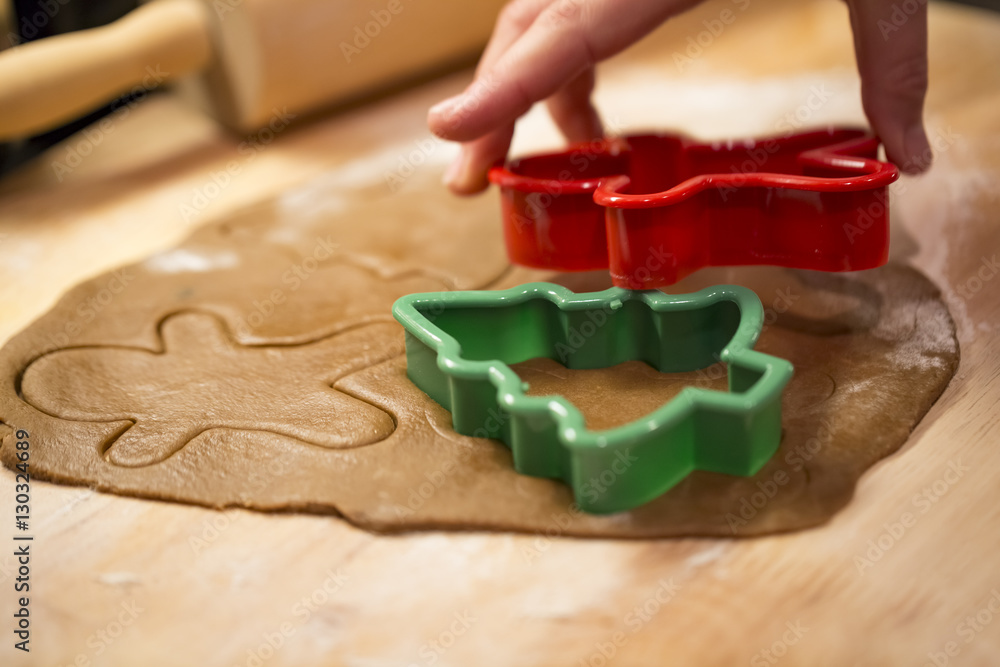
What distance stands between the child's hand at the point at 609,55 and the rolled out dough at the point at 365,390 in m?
0.20

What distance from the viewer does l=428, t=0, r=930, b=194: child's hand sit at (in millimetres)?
1093

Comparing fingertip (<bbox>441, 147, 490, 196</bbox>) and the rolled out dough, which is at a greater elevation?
fingertip (<bbox>441, 147, 490, 196</bbox>)

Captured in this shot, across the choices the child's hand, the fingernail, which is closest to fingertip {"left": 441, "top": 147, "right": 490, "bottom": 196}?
the child's hand

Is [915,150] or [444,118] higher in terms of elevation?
[444,118]

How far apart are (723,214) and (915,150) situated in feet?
1.03

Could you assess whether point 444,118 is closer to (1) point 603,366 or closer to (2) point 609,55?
(2) point 609,55

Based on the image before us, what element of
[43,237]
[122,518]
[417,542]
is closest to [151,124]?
[43,237]

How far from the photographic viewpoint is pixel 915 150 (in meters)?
1.16

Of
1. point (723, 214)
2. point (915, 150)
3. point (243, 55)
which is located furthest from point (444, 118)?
point (243, 55)

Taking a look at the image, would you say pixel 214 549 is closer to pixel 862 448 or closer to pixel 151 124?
pixel 862 448

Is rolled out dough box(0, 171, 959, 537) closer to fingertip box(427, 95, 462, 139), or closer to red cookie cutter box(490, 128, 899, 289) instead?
red cookie cutter box(490, 128, 899, 289)

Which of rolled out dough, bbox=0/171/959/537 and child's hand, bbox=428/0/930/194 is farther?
child's hand, bbox=428/0/930/194

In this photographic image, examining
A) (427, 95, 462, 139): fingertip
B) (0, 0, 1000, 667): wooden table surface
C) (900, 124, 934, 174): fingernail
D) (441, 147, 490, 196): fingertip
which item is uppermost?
(427, 95, 462, 139): fingertip

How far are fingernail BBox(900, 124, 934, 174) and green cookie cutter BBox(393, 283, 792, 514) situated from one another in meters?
0.39
